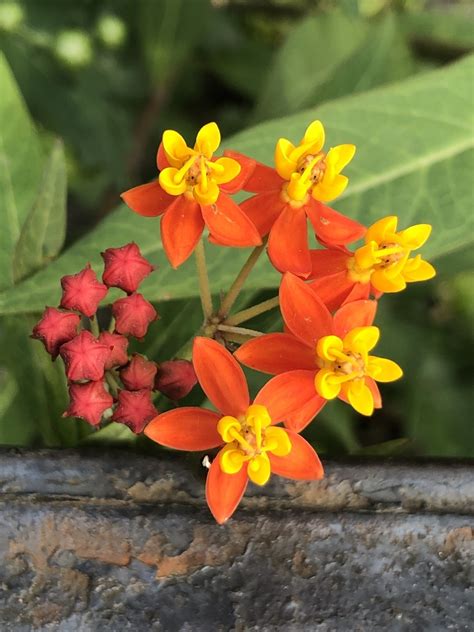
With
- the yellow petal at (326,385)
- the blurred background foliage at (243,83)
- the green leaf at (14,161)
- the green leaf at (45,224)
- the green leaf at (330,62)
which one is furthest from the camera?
the blurred background foliage at (243,83)

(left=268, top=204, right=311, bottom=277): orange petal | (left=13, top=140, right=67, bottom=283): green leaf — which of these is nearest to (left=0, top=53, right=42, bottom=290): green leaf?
(left=13, top=140, right=67, bottom=283): green leaf

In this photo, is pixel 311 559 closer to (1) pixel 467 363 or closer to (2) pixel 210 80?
(1) pixel 467 363

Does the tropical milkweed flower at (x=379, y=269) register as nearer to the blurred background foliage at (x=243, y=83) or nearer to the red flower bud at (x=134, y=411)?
the red flower bud at (x=134, y=411)

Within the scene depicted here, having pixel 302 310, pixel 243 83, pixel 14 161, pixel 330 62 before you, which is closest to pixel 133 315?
pixel 302 310

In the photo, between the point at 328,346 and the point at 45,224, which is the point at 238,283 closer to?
the point at 328,346

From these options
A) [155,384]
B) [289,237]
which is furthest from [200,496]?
[289,237]

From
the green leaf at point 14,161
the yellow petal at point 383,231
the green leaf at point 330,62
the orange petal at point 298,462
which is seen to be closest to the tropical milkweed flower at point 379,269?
the yellow petal at point 383,231
